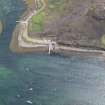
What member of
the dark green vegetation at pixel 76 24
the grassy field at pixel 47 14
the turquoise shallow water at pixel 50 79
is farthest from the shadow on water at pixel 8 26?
the dark green vegetation at pixel 76 24

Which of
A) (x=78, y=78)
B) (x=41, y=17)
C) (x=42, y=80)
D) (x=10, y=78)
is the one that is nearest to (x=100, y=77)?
(x=78, y=78)

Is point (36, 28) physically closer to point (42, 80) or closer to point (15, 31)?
point (15, 31)

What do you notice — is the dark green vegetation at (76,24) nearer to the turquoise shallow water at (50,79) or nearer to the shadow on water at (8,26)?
the shadow on water at (8,26)

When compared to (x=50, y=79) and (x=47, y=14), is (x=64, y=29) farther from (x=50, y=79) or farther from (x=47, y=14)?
(x=50, y=79)

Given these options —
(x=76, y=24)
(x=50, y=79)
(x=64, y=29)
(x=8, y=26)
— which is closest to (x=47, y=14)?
(x=64, y=29)

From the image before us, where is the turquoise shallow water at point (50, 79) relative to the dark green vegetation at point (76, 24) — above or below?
below
